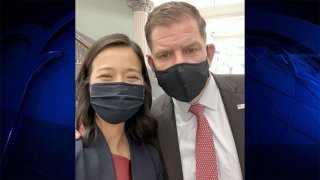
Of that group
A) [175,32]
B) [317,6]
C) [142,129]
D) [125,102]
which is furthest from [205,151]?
[317,6]

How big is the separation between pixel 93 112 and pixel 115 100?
0.13 meters

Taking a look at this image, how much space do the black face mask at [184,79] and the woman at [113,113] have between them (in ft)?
0.25

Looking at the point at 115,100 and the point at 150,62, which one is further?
the point at 150,62

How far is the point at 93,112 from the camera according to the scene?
1.01 m

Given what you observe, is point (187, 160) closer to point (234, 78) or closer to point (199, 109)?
point (199, 109)

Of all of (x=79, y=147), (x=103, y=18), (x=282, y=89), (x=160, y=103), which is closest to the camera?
(x=282, y=89)

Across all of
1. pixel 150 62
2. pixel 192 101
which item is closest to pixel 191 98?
pixel 192 101

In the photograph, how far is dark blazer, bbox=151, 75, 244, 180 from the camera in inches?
38.8

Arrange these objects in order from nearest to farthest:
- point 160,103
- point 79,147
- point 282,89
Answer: point 282,89 < point 79,147 < point 160,103

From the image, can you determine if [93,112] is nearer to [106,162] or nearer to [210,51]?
[106,162]

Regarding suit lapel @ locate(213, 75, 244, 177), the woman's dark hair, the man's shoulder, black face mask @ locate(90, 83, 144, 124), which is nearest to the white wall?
the woman's dark hair

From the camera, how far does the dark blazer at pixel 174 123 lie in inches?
38.8

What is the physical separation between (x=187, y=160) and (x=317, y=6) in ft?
2.24

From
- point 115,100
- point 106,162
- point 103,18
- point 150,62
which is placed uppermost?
point 103,18
